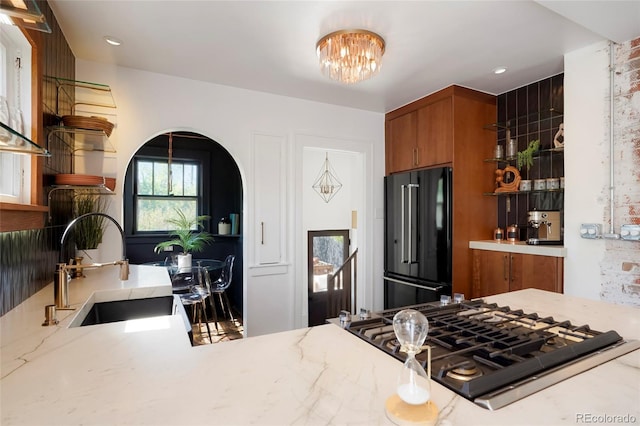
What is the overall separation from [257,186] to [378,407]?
114 inches

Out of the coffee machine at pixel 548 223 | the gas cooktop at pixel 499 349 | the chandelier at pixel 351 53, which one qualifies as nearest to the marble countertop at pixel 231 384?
the gas cooktop at pixel 499 349

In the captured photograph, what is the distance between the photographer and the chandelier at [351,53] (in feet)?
7.11

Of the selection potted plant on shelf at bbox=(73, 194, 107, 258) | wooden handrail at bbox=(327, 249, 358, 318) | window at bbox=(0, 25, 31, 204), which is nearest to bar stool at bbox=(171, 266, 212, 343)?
potted plant on shelf at bbox=(73, 194, 107, 258)

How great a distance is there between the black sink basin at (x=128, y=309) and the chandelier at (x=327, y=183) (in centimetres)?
353

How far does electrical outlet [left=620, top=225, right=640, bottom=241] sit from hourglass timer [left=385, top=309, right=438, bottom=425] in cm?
238

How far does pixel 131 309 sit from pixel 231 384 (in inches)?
54.3

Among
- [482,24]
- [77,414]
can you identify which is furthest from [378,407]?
[482,24]

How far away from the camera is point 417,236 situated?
349 centimetres

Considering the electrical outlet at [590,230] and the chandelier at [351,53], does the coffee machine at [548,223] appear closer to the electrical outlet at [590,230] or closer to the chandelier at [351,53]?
the electrical outlet at [590,230]

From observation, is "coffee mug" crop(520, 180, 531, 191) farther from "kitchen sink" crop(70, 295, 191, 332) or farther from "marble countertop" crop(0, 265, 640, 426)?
"kitchen sink" crop(70, 295, 191, 332)

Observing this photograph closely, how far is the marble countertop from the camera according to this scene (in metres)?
0.63

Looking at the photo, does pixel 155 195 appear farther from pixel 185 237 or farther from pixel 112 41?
pixel 112 41

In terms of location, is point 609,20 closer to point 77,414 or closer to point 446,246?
point 446,246

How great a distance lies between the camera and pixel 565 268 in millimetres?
2592
